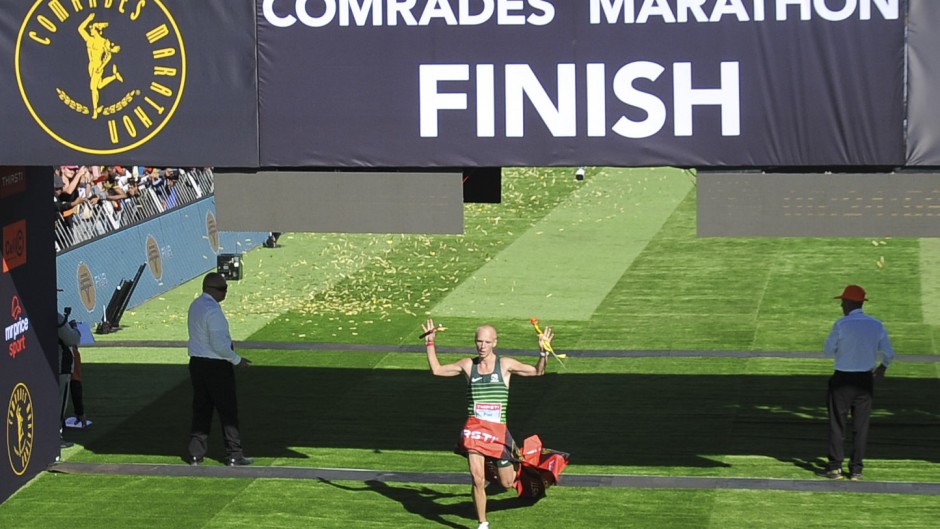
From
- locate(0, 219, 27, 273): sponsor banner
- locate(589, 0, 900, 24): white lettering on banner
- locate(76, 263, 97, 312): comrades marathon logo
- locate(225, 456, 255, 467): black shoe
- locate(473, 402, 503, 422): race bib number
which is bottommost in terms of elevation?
locate(225, 456, 255, 467): black shoe

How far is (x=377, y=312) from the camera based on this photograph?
24766mm

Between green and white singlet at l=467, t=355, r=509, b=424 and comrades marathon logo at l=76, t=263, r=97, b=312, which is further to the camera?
comrades marathon logo at l=76, t=263, r=97, b=312

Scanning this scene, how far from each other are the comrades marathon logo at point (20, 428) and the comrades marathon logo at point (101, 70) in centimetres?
293

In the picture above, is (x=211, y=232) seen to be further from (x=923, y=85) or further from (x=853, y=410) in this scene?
(x=923, y=85)

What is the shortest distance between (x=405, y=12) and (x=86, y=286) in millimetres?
12665

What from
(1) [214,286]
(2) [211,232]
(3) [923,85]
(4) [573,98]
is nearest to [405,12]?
(4) [573,98]

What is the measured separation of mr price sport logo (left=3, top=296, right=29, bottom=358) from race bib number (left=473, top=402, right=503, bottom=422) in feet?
14.5

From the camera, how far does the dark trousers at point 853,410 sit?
15078 millimetres

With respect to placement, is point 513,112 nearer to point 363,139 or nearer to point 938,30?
point 363,139

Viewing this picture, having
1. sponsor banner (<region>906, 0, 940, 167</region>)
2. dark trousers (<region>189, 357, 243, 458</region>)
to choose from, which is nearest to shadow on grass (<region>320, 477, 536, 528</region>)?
dark trousers (<region>189, 357, 243, 458</region>)

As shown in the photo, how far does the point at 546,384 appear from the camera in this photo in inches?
772

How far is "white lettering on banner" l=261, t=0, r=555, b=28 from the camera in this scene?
507 inches

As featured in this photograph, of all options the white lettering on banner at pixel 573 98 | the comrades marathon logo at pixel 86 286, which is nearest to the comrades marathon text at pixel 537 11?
the white lettering on banner at pixel 573 98

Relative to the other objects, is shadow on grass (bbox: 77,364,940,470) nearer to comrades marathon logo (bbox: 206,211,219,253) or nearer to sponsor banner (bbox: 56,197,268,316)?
sponsor banner (bbox: 56,197,268,316)
